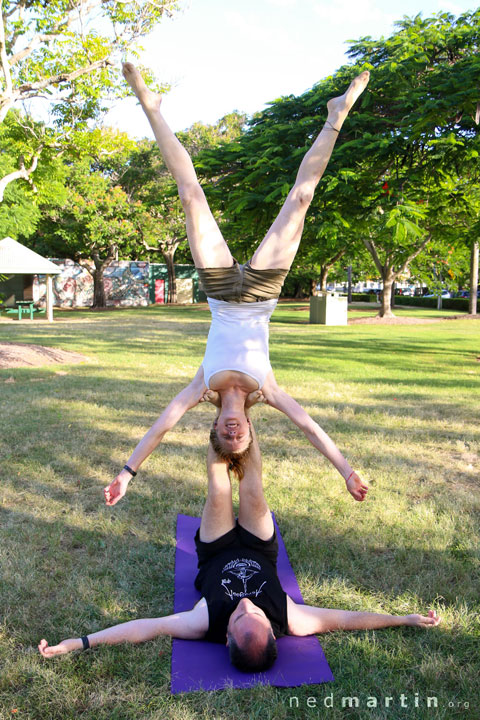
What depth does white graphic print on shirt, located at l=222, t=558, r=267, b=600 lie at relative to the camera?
3.08m

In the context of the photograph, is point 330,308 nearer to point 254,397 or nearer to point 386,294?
point 386,294

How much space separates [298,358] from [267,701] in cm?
1109

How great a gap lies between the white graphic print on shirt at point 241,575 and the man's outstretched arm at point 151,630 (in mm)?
206

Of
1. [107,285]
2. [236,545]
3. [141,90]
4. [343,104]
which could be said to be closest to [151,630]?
[236,545]

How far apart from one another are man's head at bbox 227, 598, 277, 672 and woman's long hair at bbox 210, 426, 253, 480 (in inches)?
36.3

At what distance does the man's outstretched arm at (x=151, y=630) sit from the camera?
9.82ft

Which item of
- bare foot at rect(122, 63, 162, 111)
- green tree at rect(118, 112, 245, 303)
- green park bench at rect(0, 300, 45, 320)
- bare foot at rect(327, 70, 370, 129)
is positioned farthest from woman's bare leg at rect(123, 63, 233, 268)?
green tree at rect(118, 112, 245, 303)

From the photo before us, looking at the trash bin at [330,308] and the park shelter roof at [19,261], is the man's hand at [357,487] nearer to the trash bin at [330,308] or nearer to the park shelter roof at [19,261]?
the trash bin at [330,308]

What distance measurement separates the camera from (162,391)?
9.38 metres

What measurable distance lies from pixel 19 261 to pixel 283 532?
70.8ft

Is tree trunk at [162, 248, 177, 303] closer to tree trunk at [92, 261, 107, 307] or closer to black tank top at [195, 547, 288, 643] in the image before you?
tree trunk at [92, 261, 107, 307]

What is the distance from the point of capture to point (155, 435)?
132 inches

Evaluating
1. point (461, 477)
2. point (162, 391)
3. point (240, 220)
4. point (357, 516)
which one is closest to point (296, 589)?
point (357, 516)

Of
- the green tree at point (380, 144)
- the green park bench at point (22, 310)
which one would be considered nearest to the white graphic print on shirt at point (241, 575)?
the green tree at point (380, 144)
